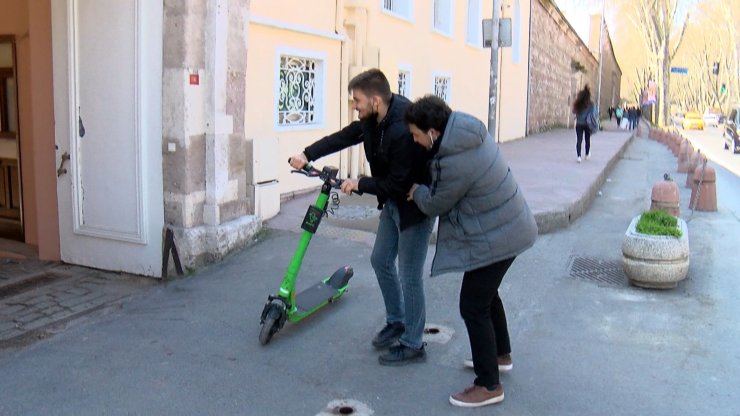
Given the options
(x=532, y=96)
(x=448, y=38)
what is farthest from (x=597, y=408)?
(x=532, y=96)

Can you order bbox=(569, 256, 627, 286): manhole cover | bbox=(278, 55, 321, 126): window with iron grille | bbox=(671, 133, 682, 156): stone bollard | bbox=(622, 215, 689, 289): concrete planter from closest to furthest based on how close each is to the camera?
bbox=(622, 215, 689, 289): concrete planter
bbox=(569, 256, 627, 286): manhole cover
bbox=(278, 55, 321, 126): window with iron grille
bbox=(671, 133, 682, 156): stone bollard

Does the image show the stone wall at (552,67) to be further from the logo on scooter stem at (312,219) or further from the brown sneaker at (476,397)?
the brown sneaker at (476,397)

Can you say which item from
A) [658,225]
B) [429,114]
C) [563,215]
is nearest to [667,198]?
[563,215]

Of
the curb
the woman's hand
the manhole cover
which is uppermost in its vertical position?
the woman's hand

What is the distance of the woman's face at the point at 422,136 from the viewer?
372 cm

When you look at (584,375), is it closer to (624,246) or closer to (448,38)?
(624,246)

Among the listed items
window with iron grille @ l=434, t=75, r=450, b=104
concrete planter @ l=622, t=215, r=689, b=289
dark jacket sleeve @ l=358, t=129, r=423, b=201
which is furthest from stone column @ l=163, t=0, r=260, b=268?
window with iron grille @ l=434, t=75, r=450, b=104

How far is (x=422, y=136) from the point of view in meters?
3.74

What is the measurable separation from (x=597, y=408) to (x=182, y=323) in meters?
2.93

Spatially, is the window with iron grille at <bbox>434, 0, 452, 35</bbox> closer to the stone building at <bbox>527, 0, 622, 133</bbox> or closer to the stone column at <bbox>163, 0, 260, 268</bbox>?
the stone column at <bbox>163, 0, 260, 268</bbox>

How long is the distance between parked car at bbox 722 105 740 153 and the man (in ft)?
81.8

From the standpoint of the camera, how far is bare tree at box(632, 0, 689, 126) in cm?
4234

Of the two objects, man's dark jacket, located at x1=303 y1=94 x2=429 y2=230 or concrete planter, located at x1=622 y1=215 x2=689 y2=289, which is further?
concrete planter, located at x1=622 y1=215 x2=689 y2=289

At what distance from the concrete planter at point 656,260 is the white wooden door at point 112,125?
415 cm
